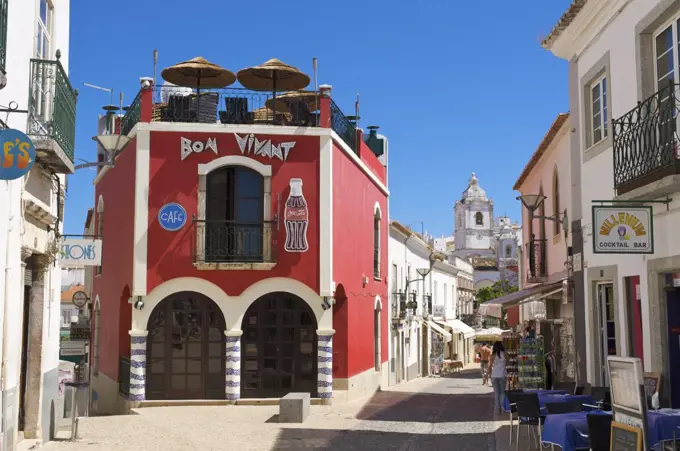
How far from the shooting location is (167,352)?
795 inches

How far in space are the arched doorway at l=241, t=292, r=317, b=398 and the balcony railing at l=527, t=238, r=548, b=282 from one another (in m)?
5.96

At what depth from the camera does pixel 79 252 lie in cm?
1452

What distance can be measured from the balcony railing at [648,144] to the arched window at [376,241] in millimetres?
15582

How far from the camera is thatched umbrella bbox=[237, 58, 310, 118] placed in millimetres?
21125

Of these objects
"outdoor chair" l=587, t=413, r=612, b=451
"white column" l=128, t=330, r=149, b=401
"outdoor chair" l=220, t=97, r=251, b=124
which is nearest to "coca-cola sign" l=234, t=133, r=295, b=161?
"outdoor chair" l=220, t=97, r=251, b=124

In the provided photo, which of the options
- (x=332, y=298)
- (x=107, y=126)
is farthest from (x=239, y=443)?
(x=107, y=126)

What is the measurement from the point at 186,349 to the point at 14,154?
500 inches

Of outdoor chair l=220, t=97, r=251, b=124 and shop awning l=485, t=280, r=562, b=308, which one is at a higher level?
outdoor chair l=220, t=97, r=251, b=124

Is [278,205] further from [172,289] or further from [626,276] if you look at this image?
[626,276]

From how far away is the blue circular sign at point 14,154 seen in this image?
8.06m

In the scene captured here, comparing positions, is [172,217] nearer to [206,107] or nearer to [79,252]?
[206,107]

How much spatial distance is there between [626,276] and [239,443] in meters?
6.84

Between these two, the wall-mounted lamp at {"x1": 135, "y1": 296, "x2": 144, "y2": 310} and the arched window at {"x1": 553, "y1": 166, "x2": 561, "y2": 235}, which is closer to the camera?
the wall-mounted lamp at {"x1": 135, "y1": 296, "x2": 144, "y2": 310}

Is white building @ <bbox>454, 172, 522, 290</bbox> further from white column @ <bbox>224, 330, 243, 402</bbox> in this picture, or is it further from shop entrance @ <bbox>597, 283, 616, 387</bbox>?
shop entrance @ <bbox>597, 283, 616, 387</bbox>
